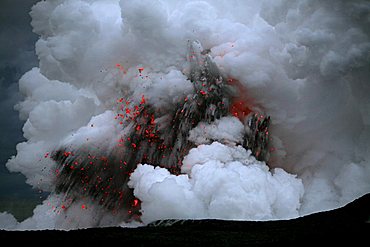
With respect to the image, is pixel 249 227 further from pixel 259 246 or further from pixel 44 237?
pixel 44 237

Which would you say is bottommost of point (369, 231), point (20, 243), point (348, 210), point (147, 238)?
point (20, 243)

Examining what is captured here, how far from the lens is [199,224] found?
33312 millimetres

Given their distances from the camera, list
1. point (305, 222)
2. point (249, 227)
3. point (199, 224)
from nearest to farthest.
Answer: point (305, 222) < point (249, 227) < point (199, 224)

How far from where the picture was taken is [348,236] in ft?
59.8

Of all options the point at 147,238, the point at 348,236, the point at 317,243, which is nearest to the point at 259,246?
the point at 317,243

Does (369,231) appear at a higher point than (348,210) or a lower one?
lower

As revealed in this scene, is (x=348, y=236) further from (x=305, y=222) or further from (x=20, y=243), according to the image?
(x=20, y=243)

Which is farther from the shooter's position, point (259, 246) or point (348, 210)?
point (348, 210)

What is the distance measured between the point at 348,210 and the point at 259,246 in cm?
1461

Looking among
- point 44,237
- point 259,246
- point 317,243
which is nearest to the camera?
point 317,243

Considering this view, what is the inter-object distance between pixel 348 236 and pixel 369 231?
7.41 ft

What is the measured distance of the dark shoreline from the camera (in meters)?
19.8

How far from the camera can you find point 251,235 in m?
24.9

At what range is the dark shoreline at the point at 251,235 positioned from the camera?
65.1 ft
